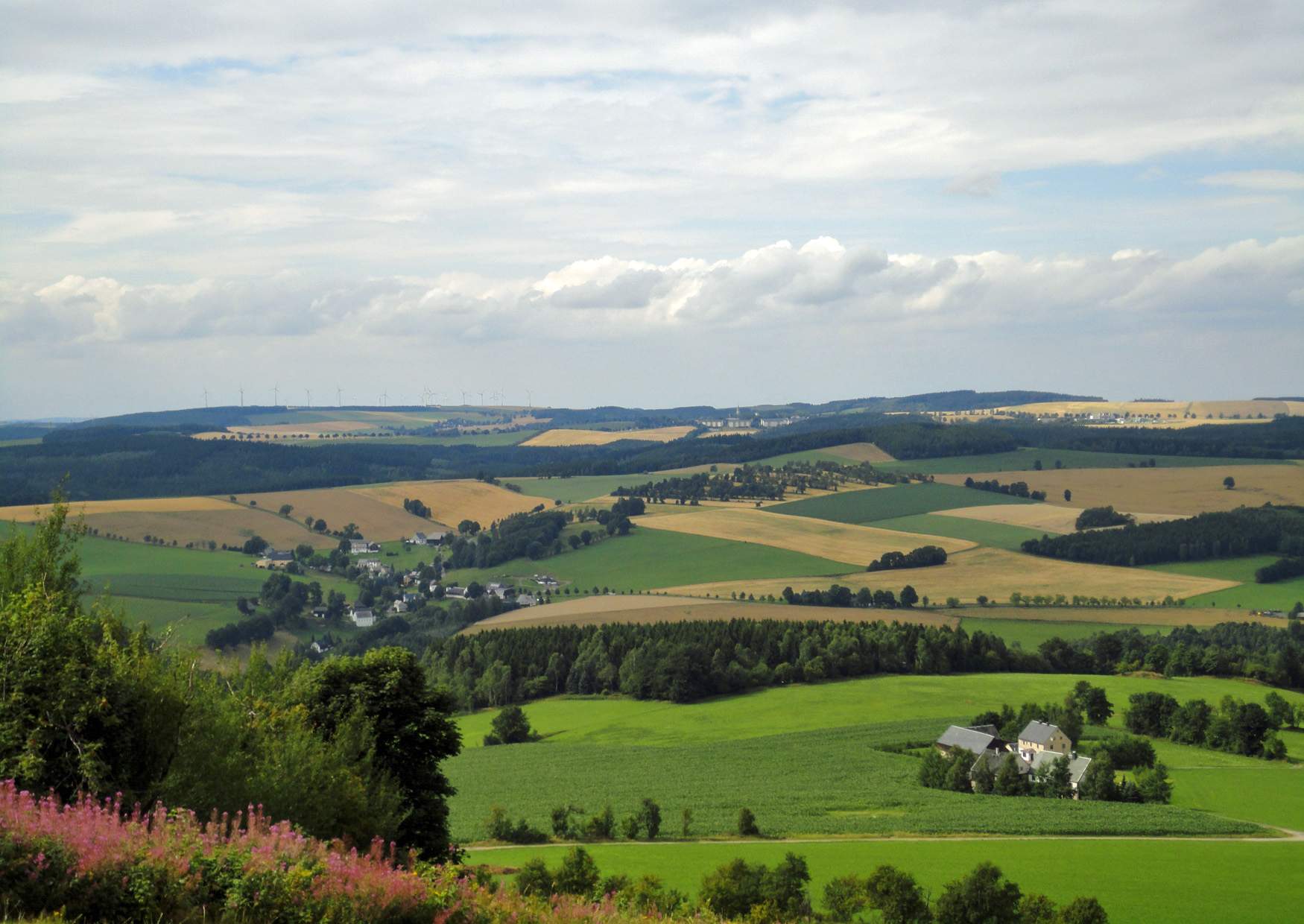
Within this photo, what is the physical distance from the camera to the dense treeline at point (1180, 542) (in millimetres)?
126938


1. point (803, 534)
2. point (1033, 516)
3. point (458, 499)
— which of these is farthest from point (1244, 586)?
point (458, 499)

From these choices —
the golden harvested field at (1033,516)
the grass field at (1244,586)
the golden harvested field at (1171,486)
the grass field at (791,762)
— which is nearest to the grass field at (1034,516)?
the golden harvested field at (1033,516)

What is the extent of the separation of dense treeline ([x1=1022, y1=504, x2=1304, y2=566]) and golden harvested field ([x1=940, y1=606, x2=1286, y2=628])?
65.1 ft

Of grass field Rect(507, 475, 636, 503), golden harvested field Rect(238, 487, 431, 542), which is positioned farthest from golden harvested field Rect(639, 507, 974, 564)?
golden harvested field Rect(238, 487, 431, 542)

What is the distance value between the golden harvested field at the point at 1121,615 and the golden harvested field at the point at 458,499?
3040 inches

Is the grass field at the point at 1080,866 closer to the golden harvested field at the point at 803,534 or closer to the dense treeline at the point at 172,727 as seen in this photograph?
the dense treeline at the point at 172,727

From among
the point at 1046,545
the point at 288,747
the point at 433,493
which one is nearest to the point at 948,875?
the point at 288,747

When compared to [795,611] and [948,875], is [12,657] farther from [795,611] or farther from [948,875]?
[795,611]

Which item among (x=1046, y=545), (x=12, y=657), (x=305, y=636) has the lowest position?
(x=305, y=636)

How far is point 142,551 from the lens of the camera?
128 metres

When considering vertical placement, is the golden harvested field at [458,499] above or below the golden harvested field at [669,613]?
above

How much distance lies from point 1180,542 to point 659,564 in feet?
199

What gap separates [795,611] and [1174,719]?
37336mm

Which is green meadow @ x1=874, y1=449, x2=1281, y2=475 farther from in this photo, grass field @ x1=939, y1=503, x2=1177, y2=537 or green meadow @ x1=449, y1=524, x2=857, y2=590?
green meadow @ x1=449, y1=524, x2=857, y2=590
